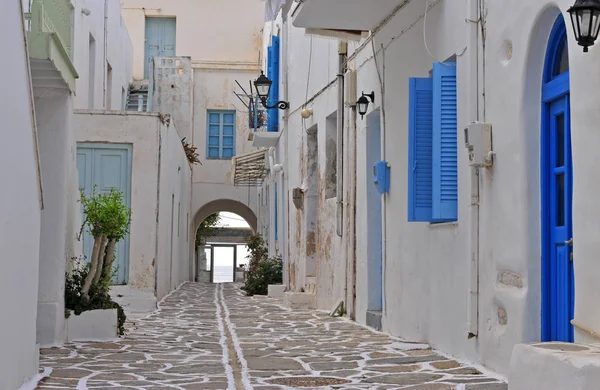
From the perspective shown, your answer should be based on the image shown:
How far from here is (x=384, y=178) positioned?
10602 millimetres

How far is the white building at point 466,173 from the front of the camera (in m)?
6.16

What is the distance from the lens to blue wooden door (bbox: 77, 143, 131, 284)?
50.8ft

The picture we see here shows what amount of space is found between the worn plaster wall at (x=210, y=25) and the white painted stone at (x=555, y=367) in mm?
25713

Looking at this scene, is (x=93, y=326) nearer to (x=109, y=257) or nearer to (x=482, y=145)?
(x=109, y=257)

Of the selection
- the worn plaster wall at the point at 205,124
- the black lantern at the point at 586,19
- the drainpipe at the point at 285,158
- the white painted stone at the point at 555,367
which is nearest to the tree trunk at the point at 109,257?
the white painted stone at the point at 555,367

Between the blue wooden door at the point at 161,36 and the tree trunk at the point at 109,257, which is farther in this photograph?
the blue wooden door at the point at 161,36

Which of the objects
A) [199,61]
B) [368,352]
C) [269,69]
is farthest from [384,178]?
[199,61]

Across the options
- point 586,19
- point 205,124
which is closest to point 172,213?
point 205,124

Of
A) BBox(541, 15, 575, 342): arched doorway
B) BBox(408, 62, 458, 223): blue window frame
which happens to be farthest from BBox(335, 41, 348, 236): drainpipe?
BBox(541, 15, 575, 342): arched doorway

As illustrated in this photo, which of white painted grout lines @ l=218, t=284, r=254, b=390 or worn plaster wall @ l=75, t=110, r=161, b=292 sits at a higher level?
worn plaster wall @ l=75, t=110, r=161, b=292

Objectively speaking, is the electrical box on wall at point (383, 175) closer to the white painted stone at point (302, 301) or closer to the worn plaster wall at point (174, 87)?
the white painted stone at point (302, 301)

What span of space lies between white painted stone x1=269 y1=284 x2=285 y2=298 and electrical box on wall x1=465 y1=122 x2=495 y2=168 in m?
11.5

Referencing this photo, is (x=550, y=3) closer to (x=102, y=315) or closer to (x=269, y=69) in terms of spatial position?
(x=102, y=315)

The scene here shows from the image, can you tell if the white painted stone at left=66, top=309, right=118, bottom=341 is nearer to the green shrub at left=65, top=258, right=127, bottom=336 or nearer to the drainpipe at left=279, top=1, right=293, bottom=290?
the green shrub at left=65, top=258, right=127, bottom=336
